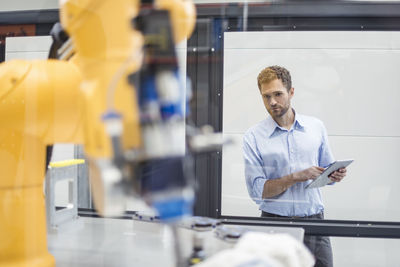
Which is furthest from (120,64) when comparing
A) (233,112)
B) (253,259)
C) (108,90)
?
(233,112)

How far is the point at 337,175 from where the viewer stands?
2.22 meters

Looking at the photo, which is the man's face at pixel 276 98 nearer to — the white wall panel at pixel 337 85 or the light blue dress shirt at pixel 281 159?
the light blue dress shirt at pixel 281 159

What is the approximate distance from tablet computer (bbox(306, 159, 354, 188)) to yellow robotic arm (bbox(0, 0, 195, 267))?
1.37 metres

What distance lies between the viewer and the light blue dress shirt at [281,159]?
1.90m

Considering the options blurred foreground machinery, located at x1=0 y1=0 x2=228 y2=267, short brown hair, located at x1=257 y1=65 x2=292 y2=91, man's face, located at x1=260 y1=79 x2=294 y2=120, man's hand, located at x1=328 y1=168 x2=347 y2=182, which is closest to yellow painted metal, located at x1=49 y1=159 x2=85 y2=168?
blurred foreground machinery, located at x1=0 y1=0 x2=228 y2=267

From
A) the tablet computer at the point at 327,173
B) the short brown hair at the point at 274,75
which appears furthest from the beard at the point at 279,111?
the tablet computer at the point at 327,173

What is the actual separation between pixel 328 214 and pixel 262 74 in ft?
2.85

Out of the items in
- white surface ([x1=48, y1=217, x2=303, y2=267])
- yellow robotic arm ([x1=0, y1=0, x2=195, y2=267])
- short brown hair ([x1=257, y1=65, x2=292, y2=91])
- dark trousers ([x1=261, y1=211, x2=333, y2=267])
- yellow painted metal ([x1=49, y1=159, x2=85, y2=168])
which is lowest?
dark trousers ([x1=261, y1=211, x2=333, y2=267])

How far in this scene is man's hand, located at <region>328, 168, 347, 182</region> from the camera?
218 centimetres

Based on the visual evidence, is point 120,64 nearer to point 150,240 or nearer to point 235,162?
point 150,240

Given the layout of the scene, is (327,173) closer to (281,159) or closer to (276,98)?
(281,159)

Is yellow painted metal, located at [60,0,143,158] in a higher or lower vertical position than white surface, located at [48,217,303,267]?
higher

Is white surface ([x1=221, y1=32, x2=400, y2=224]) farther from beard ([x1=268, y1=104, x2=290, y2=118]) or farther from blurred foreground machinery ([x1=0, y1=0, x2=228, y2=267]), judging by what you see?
blurred foreground machinery ([x1=0, y1=0, x2=228, y2=267])

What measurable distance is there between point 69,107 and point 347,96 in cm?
191
